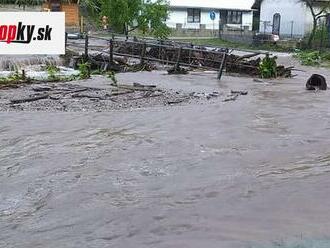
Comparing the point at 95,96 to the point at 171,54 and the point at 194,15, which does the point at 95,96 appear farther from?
the point at 194,15

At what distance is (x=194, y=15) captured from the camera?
71188 mm

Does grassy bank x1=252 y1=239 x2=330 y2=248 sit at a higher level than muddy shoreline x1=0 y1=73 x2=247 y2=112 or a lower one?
higher

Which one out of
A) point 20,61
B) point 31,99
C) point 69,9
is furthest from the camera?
point 69,9

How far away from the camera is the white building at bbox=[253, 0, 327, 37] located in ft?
188

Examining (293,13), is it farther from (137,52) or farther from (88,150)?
(88,150)

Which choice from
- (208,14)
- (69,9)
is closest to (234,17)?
(208,14)

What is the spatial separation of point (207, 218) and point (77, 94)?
1123cm

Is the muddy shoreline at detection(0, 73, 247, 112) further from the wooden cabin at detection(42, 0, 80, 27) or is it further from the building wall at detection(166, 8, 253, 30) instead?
the building wall at detection(166, 8, 253, 30)

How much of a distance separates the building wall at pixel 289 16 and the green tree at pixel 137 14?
18.1 meters

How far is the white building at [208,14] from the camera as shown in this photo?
228 ft

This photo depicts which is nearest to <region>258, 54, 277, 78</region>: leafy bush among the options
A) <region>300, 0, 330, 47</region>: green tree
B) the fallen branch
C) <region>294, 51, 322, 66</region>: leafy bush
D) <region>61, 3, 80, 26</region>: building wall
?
the fallen branch

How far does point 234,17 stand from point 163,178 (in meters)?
65.8

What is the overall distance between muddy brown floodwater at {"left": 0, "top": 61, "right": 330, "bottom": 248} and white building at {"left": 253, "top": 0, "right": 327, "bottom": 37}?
43100mm

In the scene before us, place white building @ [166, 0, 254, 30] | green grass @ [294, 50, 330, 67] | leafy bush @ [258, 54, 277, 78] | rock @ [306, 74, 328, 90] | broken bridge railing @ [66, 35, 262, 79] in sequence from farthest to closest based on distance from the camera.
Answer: white building @ [166, 0, 254, 30] < green grass @ [294, 50, 330, 67] < broken bridge railing @ [66, 35, 262, 79] < leafy bush @ [258, 54, 277, 78] < rock @ [306, 74, 328, 90]
